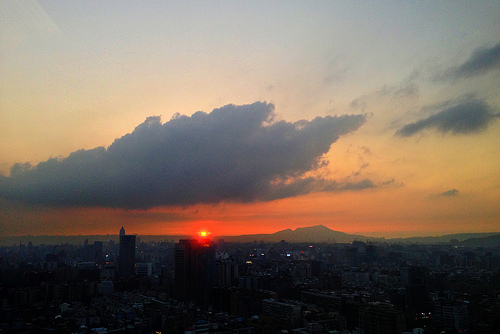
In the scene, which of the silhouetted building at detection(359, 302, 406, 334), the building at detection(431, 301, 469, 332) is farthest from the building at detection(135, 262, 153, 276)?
the building at detection(431, 301, 469, 332)

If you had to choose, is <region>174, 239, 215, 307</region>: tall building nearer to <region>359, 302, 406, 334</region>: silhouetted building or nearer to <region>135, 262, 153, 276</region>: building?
<region>135, 262, 153, 276</region>: building

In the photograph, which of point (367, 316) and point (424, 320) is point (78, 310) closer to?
point (367, 316)

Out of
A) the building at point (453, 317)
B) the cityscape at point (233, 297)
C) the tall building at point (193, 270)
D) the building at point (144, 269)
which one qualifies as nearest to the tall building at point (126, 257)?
the cityscape at point (233, 297)

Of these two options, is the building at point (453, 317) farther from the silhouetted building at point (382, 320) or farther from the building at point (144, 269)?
the building at point (144, 269)

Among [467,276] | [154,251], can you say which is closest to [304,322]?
[467,276]

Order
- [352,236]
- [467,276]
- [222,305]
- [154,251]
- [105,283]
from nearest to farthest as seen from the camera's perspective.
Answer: [222,305], [467,276], [105,283], [154,251], [352,236]

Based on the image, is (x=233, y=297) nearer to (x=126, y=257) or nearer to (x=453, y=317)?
(x=453, y=317)
